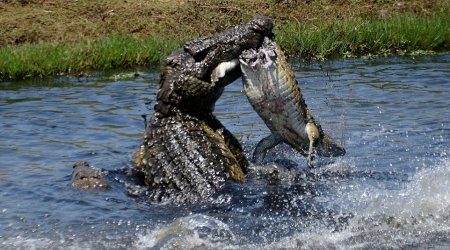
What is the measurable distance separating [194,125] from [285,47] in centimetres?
550

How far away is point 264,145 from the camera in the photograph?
609cm

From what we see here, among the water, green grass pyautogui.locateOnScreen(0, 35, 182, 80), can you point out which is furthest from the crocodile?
green grass pyautogui.locateOnScreen(0, 35, 182, 80)

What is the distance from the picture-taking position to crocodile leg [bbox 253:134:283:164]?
596 cm

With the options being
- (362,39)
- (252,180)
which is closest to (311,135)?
(252,180)

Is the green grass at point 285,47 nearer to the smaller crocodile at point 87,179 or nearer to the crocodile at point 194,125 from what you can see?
the smaller crocodile at point 87,179

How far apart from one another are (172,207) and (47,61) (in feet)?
18.1

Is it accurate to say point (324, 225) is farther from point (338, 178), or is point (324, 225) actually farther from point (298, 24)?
point (298, 24)

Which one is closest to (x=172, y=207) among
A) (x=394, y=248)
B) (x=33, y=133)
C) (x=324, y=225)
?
(x=324, y=225)

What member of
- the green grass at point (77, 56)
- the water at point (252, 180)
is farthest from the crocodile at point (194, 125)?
the green grass at point (77, 56)

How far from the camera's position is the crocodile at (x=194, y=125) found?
5793mm

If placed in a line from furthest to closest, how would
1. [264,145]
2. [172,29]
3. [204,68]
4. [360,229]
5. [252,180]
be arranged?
1. [172,29]
2. [252,180]
3. [264,145]
4. [204,68]
5. [360,229]

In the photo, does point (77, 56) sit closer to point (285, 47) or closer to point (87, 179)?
point (285, 47)

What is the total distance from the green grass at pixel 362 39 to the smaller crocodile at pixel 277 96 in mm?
5481

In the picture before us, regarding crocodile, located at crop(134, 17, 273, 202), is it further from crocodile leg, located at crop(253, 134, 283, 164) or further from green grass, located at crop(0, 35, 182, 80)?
green grass, located at crop(0, 35, 182, 80)
